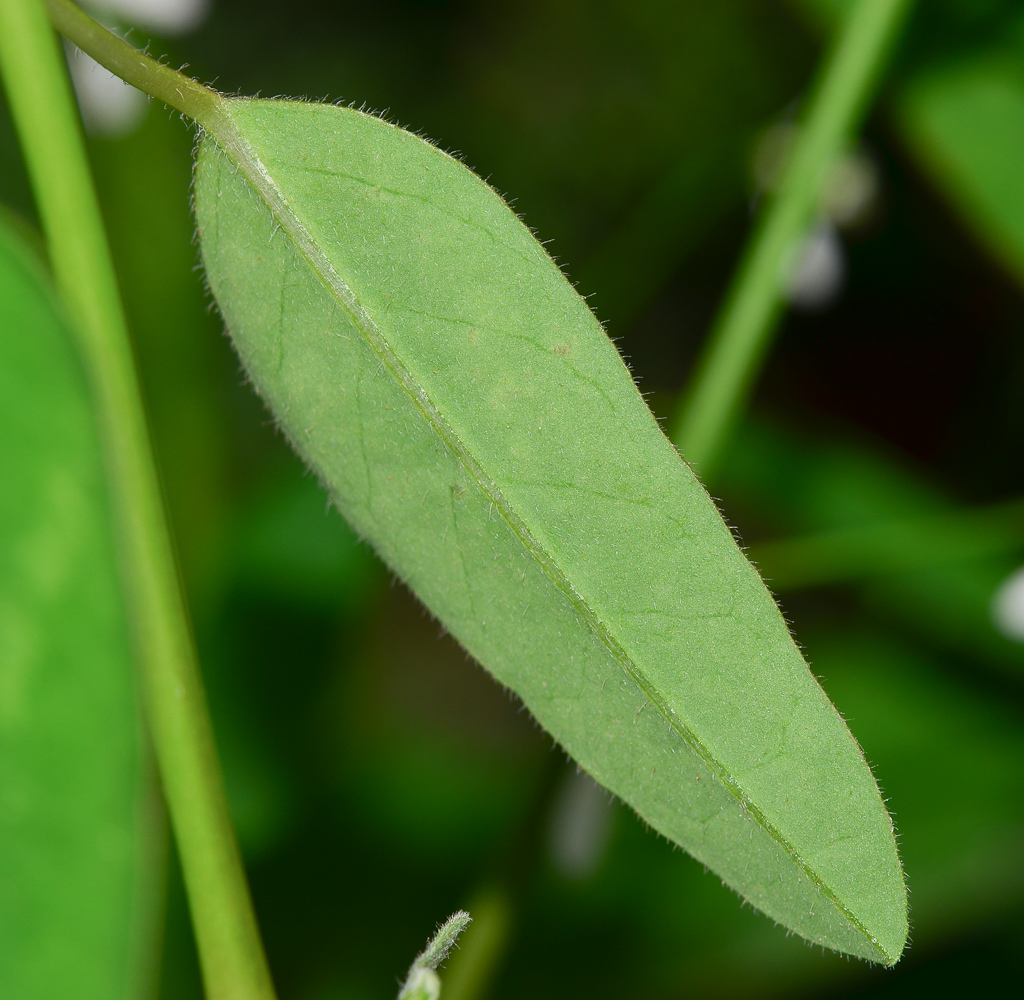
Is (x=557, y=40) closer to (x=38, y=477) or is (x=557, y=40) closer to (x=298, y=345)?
(x=298, y=345)

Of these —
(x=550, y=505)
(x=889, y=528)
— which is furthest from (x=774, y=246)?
(x=550, y=505)

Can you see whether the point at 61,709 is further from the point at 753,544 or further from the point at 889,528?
the point at 753,544

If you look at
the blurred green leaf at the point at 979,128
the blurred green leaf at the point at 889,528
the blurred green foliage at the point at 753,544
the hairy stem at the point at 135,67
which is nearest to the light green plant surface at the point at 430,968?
the hairy stem at the point at 135,67

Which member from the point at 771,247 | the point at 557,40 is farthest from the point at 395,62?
the point at 771,247

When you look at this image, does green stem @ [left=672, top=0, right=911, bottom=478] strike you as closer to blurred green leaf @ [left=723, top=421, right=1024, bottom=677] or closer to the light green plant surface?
blurred green leaf @ [left=723, top=421, right=1024, bottom=677]

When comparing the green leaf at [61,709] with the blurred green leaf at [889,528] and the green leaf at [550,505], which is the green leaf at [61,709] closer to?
the green leaf at [550,505]

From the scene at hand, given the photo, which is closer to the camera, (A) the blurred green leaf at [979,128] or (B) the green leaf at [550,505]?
(B) the green leaf at [550,505]
